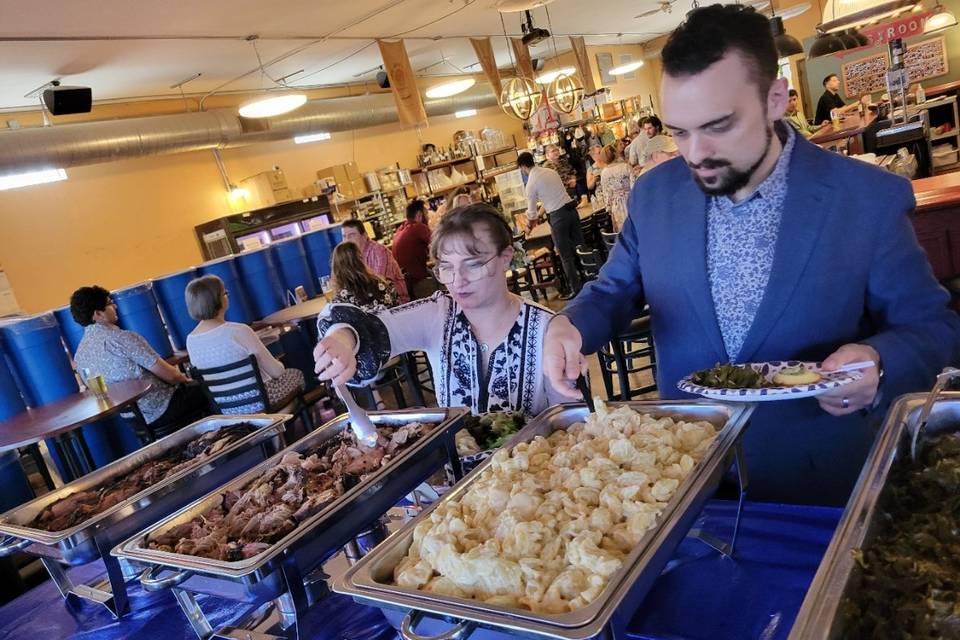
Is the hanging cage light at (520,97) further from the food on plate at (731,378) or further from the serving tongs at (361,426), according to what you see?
the food on plate at (731,378)

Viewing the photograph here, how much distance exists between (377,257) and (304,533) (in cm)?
500

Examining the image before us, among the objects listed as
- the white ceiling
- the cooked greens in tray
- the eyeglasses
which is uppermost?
the white ceiling

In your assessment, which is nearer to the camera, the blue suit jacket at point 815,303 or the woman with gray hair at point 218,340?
the blue suit jacket at point 815,303

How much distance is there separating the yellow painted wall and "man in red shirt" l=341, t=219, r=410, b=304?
140 inches

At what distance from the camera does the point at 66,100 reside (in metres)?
6.11

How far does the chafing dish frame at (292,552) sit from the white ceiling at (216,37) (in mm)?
5024

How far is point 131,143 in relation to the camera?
281 inches

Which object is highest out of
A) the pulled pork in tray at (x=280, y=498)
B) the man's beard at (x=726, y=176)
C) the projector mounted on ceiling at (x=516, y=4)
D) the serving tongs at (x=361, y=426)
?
the projector mounted on ceiling at (x=516, y=4)

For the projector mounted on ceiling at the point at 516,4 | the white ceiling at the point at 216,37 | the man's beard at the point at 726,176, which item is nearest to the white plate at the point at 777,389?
the man's beard at the point at 726,176

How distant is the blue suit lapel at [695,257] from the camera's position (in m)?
1.54

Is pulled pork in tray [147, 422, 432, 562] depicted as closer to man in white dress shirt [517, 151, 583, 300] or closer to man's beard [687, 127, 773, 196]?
man's beard [687, 127, 773, 196]

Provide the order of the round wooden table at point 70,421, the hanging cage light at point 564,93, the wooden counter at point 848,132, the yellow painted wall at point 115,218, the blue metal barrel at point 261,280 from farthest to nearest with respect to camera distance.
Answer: the hanging cage light at point 564,93
the yellow painted wall at point 115,218
the wooden counter at point 848,132
the blue metal barrel at point 261,280
the round wooden table at point 70,421

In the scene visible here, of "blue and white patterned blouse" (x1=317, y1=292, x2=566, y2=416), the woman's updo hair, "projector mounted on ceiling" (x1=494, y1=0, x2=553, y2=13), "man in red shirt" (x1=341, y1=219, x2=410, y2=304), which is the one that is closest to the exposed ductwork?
"man in red shirt" (x1=341, y1=219, x2=410, y2=304)

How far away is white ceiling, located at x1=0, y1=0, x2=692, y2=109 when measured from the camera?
5336 mm
